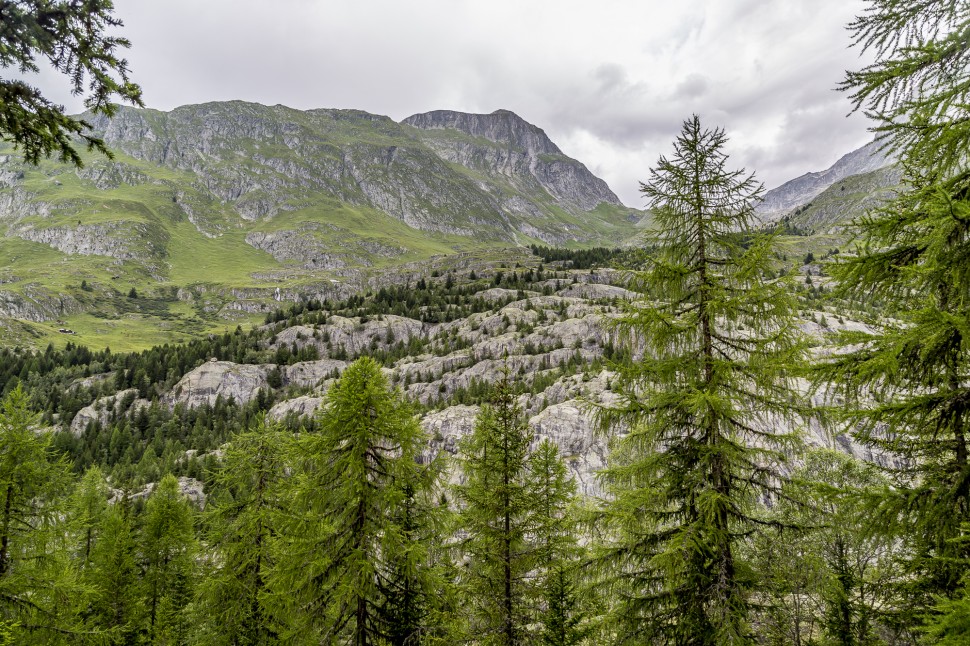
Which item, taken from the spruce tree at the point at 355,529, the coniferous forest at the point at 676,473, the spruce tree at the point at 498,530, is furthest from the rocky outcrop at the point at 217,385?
the spruce tree at the point at 355,529

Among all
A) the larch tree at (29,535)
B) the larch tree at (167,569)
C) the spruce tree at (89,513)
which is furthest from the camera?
the spruce tree at (89,513)

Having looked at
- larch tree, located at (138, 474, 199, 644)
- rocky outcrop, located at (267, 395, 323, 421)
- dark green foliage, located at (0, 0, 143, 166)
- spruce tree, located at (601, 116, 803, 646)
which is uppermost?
dark green foliage, located at (0, 0, 143, 166)

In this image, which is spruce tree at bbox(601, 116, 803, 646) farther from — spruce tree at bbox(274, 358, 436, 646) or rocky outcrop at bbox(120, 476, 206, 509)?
rocky outcrop at bbox(120, 476, 206, 509)

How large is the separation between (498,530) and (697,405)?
1010cm

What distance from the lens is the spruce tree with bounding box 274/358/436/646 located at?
40.4 feet

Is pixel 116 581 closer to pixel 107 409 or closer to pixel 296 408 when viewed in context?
pixel 296 408

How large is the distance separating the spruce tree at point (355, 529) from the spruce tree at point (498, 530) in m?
2.74

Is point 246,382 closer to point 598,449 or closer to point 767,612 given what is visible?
point 598,449

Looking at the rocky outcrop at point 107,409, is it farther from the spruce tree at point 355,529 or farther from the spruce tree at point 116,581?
the spruce tree at point 355,529

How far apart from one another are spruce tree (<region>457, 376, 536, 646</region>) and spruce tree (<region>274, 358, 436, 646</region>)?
2736 mm

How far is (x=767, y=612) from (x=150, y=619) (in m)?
37.3

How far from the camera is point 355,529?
12797 millimetres

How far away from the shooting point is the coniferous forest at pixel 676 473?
656 cm

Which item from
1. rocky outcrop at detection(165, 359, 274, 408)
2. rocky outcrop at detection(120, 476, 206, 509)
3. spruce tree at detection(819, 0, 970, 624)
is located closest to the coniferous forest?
spruce tree at detection(819, 0, 970, 624)
